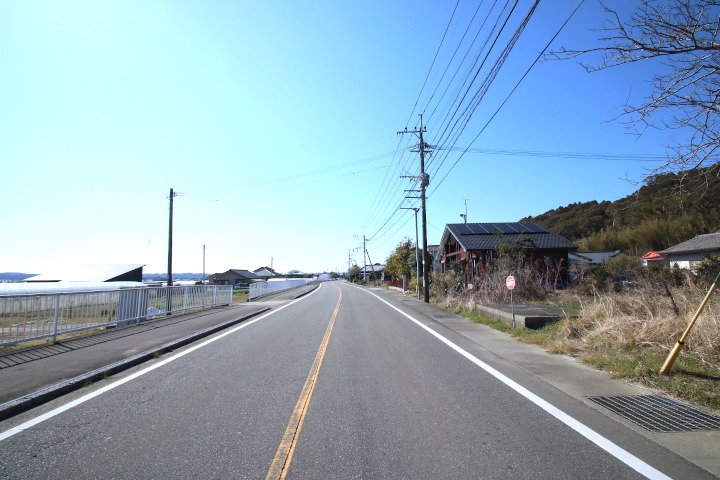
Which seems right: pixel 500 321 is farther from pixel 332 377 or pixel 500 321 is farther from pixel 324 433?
pixel 324 433

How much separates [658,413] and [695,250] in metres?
34.1

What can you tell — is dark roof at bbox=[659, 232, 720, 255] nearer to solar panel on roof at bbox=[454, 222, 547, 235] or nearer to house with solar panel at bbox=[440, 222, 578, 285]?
house with solar panel at bbox=[440, 222, 578, 285]

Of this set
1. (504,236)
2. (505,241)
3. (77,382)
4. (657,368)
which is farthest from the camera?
(504,236)

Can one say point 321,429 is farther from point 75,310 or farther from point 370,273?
point 370,273

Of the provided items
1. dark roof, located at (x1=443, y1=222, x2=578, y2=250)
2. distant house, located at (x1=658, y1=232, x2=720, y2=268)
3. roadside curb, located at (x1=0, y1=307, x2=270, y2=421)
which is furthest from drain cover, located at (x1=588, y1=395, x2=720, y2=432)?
distant house, located at (x1=658, y1=232, x2=720, y2=268)

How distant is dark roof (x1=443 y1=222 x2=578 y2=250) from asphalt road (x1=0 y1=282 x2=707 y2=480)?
25804 mm

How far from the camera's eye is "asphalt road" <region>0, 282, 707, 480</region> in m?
3.58

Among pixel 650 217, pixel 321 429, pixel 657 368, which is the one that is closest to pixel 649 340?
pixel 657 368

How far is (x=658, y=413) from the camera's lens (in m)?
4.96

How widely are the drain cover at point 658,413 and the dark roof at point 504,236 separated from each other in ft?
85.0

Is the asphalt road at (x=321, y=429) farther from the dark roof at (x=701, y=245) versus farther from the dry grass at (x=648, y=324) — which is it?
the dark roof at (x=701, y=245)

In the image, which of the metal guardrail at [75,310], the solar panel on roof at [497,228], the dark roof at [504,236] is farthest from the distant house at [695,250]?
the metal guardrail at [75,310]

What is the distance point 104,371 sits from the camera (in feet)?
23.1

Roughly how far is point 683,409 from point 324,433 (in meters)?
4.50
